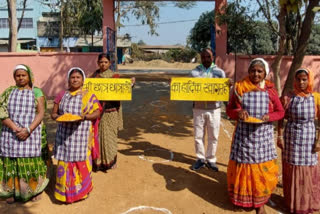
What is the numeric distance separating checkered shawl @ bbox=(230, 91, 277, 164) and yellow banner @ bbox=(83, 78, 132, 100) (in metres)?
1.76

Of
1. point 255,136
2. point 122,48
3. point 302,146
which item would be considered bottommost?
point 302,146

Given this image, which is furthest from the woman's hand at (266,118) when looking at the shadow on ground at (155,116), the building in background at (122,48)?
the building in background at (122,48)

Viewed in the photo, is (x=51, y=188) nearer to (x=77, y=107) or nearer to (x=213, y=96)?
(x=77, y=107)

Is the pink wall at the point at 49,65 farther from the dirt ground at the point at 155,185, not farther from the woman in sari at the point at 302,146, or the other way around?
the woman in sari at the point at 302,146

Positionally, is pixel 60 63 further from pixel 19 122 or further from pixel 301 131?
pixel 301 131

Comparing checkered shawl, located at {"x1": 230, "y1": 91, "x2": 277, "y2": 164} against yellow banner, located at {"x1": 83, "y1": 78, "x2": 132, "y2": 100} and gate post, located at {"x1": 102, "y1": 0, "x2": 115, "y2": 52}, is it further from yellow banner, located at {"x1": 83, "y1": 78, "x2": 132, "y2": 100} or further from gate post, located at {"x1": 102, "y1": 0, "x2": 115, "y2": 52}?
gate post, located at {"x1": 102, "y1": 0, "x2": 115, "y2": 52}

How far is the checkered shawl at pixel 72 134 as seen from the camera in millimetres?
3541

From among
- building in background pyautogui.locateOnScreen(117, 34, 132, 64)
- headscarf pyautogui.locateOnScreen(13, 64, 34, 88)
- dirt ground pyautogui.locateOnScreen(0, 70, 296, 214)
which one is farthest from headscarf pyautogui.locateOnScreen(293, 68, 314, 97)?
building in background pyautogui.locateOnScreen(117, 34, 132, 64)

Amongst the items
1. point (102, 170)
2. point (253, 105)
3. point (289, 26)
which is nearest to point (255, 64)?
point (253, 105)

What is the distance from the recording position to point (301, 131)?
331 cm

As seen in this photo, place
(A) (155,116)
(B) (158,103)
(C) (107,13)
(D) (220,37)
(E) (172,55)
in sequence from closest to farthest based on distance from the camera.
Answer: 1. (A) (155,116)
2. (D) (220,37)
3. (B) (158,103)
4. (C) (107,13)
5. (E) (172,55)

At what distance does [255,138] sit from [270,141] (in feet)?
0.64

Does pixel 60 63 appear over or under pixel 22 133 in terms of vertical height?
over

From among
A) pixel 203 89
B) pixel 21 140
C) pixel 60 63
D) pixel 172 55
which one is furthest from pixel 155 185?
pixel 172 55
